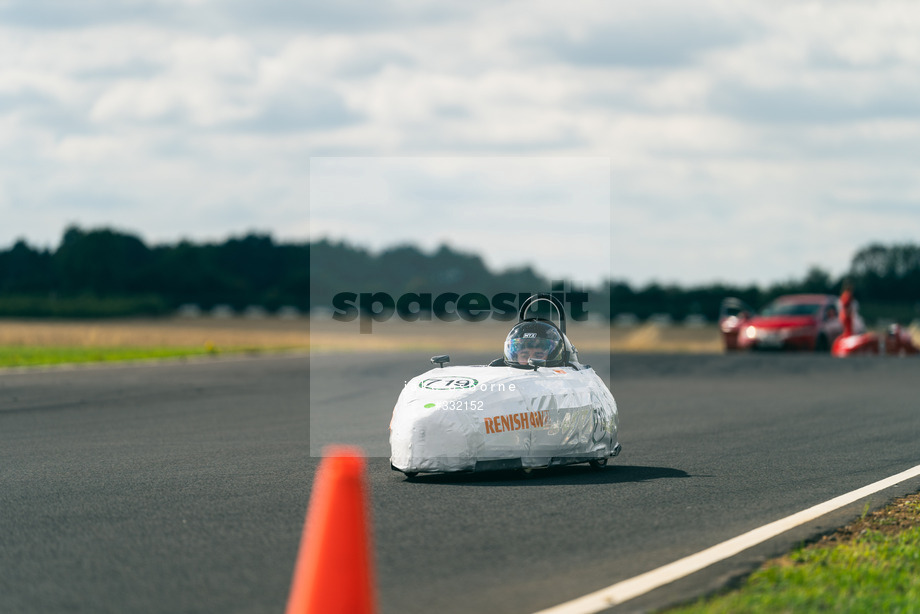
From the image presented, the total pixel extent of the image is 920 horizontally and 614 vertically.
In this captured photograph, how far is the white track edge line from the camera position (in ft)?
18.7

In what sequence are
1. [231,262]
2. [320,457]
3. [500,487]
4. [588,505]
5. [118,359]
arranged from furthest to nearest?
[231,262] < [118,359] < [320,457] < [500,487] < [588,505]

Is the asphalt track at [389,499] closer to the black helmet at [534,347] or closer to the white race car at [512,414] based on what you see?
the white race car at [512,414]

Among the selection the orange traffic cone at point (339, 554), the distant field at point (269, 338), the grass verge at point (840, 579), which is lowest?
the distant field at point (269, 338)

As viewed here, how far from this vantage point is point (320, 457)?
1166 cm

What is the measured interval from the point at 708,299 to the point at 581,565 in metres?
58.9

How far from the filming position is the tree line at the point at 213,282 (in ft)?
208

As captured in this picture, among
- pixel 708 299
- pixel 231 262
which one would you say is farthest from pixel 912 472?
pixel 231 262

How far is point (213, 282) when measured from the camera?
253ft

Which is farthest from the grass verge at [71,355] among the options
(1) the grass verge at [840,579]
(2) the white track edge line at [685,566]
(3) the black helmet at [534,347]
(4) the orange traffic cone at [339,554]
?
(4) the orange traffic cone at [339,554]

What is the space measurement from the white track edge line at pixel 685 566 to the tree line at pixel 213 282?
140ft

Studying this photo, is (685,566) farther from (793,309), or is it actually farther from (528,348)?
(793,309)

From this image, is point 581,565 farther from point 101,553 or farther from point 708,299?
point 708,299

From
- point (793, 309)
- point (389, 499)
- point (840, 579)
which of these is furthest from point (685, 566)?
point (793, 309)

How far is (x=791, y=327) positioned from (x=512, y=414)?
75.4 ft
